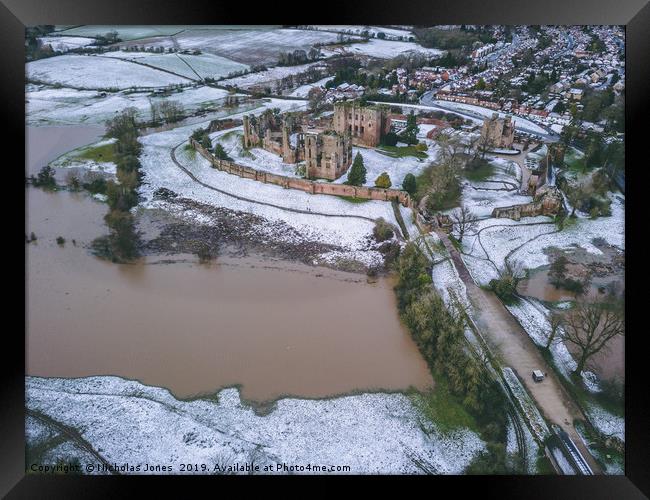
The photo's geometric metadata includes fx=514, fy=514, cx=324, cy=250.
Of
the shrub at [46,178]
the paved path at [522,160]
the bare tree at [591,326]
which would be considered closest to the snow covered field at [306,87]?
the paved path at [522,160]

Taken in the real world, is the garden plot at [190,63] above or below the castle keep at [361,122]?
above

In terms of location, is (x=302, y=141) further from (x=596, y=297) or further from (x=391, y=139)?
(x=596, y=297)

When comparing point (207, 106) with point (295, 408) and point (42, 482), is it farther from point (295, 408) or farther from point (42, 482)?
point (42, 482)

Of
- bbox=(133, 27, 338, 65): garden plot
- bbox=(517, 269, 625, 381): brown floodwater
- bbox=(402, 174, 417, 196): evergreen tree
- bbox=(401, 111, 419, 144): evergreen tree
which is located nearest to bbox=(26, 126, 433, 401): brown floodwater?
bbox=(402, 174, 417, 196): evergreen tree

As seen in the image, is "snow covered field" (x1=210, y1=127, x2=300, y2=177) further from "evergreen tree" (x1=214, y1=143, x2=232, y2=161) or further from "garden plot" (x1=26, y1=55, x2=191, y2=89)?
"garden plot" (x1=26, y1=55, x2=191, y2=89)

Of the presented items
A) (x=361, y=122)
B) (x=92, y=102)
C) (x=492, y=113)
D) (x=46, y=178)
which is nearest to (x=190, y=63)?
(x=92, y=102)
